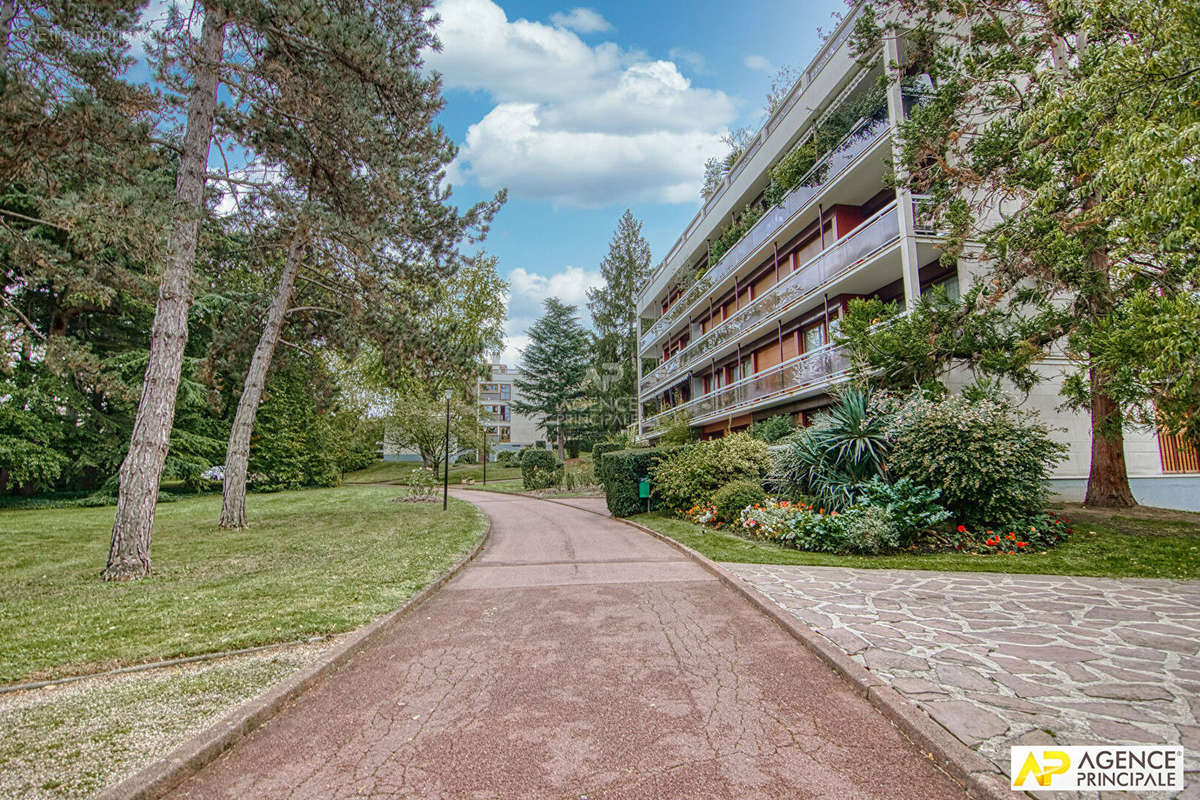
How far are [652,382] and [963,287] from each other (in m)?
21.2

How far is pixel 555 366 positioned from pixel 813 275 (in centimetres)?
3363

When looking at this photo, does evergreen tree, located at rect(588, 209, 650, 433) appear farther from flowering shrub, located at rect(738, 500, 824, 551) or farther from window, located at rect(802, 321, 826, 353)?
flowering shrub, located at rect(738, 500, 824, 551)

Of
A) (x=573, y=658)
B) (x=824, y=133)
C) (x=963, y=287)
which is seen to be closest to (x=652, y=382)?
(x=824, y=133)

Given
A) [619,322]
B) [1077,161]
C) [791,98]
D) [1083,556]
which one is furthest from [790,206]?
[619,322]

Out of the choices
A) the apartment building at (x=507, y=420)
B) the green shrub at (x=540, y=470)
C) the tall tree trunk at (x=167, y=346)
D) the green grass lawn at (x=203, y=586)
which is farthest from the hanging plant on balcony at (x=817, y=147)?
the apartment building at (x=507, y=420)

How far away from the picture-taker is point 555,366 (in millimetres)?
48969

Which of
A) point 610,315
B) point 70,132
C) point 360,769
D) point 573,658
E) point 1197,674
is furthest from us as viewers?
point 610,315

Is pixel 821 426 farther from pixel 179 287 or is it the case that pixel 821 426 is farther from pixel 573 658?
pixel 179 287

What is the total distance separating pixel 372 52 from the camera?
9141 millimetres

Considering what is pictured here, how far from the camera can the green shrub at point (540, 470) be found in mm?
28141

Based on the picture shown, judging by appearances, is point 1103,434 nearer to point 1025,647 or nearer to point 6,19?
point 1025,647

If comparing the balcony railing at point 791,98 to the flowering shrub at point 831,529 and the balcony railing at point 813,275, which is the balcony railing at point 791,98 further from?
the flowering shrub at point 831,529

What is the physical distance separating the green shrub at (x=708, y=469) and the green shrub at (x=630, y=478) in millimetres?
874

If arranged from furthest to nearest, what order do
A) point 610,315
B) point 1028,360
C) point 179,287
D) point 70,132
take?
point 610,315 < point 1028,360 < point 179,287 < point 70,132
